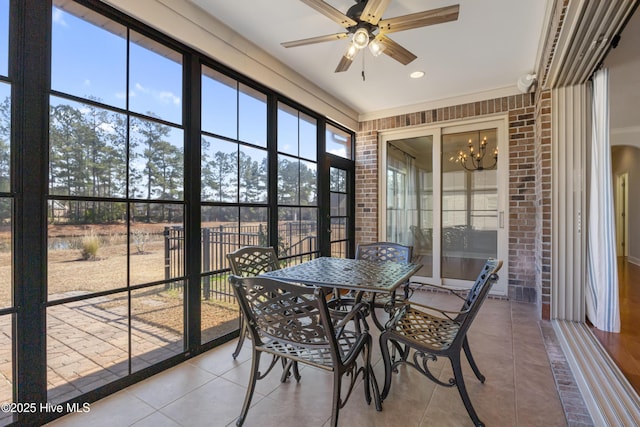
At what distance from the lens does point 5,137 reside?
4.99ft

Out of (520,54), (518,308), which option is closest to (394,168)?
(520,54)

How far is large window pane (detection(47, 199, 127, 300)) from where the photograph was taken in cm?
170

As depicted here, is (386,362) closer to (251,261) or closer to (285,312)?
(285,312)

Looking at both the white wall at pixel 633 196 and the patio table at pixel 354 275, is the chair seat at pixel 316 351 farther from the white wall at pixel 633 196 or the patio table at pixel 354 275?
the white wall at pixel 633 196

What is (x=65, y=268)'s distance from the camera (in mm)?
1733

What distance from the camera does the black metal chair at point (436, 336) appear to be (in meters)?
1.59

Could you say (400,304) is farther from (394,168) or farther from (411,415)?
(394,168)

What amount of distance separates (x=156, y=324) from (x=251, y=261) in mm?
809

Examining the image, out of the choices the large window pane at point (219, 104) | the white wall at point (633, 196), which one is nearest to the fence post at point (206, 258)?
the large window pane at point (219, 104)

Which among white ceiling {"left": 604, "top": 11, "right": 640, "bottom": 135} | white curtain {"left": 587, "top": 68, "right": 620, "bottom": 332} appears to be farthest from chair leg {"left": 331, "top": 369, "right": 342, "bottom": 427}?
white ceiling {"left": 604, "top": 11, "right": 640, "bottom": 135}

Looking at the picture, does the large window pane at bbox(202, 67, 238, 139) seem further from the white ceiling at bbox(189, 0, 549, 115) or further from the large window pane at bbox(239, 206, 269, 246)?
the large window pane at bbox(239, 206, 269, 246)

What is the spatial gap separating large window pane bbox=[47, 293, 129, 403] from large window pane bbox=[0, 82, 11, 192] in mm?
732

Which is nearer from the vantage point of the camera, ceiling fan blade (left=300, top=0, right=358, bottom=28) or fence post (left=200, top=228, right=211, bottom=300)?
ceiling fan blade (left=300, top=0, right=358, bottom=28)

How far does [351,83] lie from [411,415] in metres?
3.31
